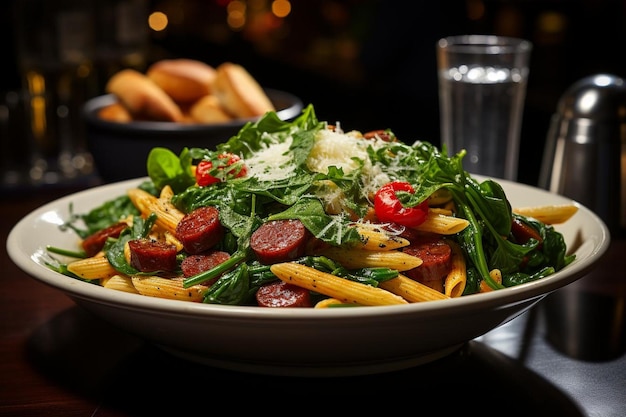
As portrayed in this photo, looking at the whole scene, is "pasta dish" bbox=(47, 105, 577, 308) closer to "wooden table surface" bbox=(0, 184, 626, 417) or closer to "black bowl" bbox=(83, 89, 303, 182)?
"wooden table surface" bbox=(0, 184, 626, 417)

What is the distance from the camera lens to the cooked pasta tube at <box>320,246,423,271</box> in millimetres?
1360

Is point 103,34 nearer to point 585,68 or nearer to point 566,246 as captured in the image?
point 585,68

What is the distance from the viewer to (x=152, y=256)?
55.7 inches

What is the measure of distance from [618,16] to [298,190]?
12.9ft

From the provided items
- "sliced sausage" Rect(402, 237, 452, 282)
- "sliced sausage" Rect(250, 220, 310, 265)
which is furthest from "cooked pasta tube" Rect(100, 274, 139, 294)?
"sliced sausage" Rect(402, 237, 452, 282)

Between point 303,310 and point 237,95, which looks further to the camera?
point 237,95

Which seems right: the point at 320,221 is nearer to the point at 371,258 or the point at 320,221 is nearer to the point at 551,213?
the point at 371,258

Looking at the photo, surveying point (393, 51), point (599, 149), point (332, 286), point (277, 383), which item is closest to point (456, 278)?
point (332, 286)

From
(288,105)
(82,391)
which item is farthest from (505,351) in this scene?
(288,105)

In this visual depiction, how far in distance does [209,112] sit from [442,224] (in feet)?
4.44

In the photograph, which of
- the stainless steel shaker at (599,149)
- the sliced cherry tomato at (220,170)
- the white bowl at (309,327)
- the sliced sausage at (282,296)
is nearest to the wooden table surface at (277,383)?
the white bowl at (309,327)

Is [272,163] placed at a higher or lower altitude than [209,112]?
higher

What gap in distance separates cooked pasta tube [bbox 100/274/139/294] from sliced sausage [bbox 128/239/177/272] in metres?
0.03

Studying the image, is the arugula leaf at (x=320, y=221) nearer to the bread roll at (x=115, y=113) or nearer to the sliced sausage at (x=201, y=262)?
the sliced sausage at (x=201, y=262)
